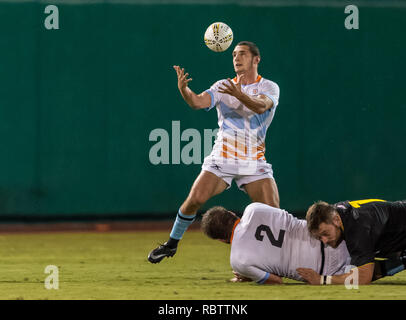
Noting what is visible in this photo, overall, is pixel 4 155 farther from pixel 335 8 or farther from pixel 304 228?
pixel 304 228

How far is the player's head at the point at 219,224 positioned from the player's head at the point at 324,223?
2.30 feet

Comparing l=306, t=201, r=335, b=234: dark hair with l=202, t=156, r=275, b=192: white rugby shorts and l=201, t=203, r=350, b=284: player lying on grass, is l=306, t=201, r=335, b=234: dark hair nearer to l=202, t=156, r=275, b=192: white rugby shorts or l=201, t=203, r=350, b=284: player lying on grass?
l=201, t=203, r=350, b=284: player lying on grass

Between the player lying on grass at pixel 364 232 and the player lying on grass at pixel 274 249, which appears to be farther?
the player lying on grass at pixel 274 249

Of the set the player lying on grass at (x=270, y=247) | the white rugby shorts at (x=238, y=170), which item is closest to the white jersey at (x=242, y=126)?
the white rugby shorts at (x=238, y=170)

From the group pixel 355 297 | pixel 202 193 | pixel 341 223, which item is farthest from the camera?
pixel 202 193

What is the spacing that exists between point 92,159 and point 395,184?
5161mm

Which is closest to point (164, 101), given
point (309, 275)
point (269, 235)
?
point (269, 235)

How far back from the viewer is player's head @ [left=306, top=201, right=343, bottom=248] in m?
6.21

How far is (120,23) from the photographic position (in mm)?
12961

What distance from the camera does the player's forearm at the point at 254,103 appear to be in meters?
7.38

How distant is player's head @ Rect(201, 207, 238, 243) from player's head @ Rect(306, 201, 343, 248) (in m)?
0.70

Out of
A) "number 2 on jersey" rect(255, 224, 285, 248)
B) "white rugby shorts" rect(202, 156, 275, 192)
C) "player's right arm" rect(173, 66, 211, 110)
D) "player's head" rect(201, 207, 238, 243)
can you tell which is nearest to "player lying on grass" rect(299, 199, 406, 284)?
"number 2 on jersey" rect(255, 224, 285, 248)

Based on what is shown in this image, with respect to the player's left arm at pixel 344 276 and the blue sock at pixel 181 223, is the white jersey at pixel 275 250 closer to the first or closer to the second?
the player's left arm at pixel 344 276

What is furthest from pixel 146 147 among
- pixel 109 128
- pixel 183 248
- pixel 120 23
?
pixel 183 248
